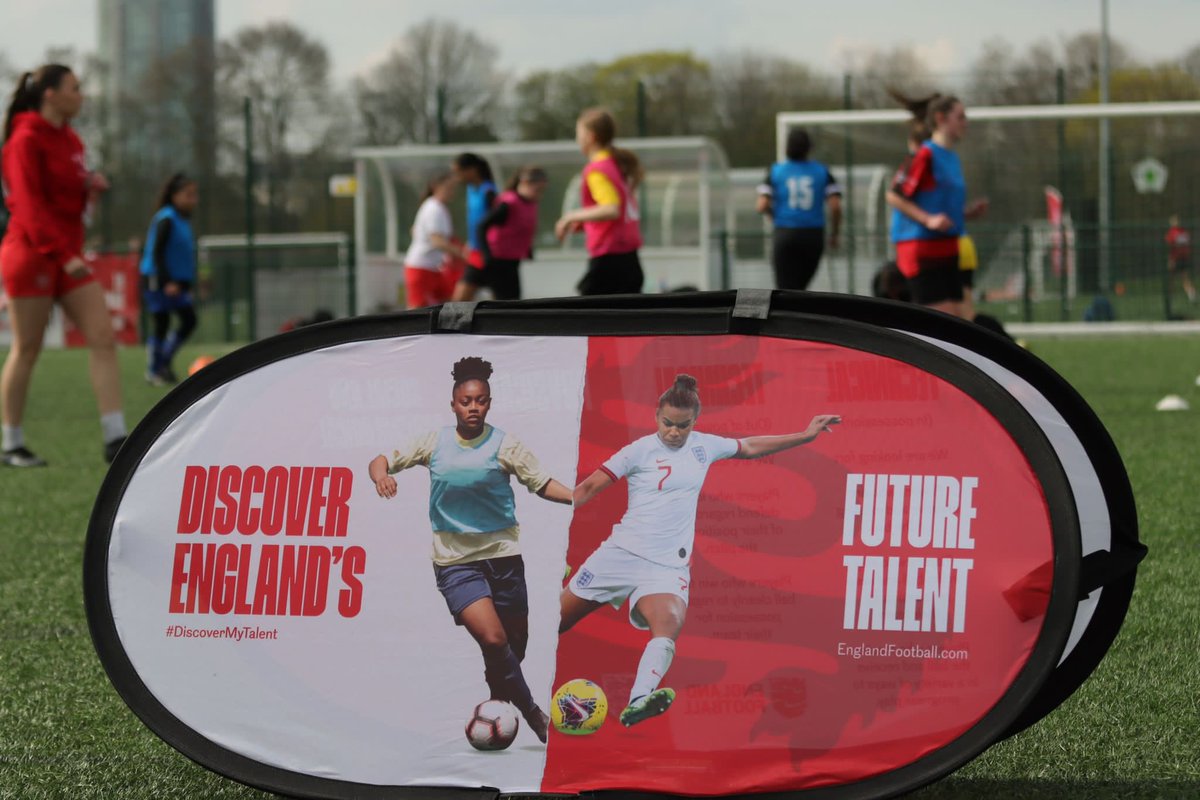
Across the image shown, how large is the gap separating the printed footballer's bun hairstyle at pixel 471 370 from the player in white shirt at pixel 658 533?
21 centimetres

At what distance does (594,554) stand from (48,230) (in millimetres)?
5149

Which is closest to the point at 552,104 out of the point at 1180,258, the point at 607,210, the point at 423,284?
the point at 1180,258

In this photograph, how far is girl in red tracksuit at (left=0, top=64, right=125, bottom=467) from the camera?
652 cm

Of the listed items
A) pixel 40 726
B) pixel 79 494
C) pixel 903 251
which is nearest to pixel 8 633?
pixel 40 726

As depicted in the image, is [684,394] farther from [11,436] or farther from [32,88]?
[11,436]

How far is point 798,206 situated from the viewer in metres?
10.8

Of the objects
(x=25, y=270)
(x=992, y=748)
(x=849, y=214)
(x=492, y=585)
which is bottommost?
(x=992, y=748)

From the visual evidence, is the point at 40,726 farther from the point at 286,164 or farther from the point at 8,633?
the point at 286,164

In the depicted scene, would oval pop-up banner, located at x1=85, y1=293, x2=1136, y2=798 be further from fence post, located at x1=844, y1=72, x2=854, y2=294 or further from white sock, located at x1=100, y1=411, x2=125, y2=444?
fence post, located at x1=844, y1=72, x2=854, y2=294

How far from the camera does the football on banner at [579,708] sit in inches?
80.1

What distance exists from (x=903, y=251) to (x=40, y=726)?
5.76m

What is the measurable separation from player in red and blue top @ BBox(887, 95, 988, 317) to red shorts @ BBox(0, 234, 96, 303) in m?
3.87

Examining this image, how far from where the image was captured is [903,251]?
774 centimetres

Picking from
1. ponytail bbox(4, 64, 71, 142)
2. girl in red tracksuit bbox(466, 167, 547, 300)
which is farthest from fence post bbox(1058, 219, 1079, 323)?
ponytail bbox(4, 64, 71, 142)
